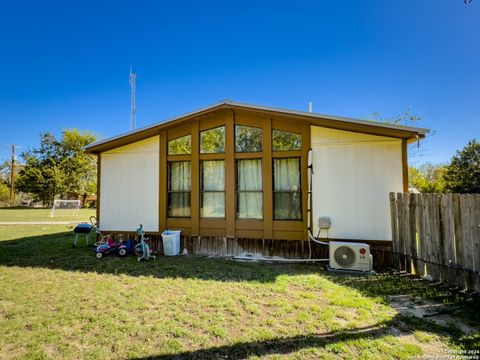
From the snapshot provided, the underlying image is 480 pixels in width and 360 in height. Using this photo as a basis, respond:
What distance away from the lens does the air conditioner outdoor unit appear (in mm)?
4762

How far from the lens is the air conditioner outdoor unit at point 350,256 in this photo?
476 cm

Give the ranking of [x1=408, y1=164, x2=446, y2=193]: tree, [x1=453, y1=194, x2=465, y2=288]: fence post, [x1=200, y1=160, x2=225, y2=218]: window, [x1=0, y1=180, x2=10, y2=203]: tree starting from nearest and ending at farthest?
1. [x1=453, y1=194, x2=465, y2=288]: fence post
2. [x1=200, y1=160, x2=225, y2=218]: window
3. [x1=408, y1=164, x2=446, y2=193]: tree
4. [x1=0, y1=180, x2=10, y2=203]: tree

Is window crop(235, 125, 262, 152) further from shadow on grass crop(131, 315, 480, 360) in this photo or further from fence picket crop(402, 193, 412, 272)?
shadow on grass crop(131, 315, 480, 360)

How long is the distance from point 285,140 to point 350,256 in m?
2.98

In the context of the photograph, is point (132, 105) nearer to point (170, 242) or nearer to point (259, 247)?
point (170, 242)

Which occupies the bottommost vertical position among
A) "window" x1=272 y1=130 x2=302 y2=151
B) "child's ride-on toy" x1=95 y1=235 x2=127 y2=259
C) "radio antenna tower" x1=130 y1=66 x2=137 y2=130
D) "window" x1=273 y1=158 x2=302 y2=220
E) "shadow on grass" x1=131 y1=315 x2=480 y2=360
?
"shadow on grass" x1=131 y1=315 x2=480 y2=360

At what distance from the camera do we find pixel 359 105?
15867mm

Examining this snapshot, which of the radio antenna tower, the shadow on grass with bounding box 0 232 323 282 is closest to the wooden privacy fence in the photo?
the shadow on grass with bounding box 0 232 323 282

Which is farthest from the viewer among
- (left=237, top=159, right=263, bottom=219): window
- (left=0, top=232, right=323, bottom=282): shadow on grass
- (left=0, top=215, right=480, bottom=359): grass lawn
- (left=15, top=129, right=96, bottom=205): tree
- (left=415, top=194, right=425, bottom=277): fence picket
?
(left=15, top=129, right=96, bottom=205): tree

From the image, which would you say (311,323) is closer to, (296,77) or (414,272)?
(414,272)

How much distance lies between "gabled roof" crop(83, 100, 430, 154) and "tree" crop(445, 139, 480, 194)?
16449 mm

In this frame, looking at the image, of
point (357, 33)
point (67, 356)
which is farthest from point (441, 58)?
point (67, 356)

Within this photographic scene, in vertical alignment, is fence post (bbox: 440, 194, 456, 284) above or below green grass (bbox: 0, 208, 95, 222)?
above

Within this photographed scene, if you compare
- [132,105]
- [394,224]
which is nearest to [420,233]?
[394,224]
